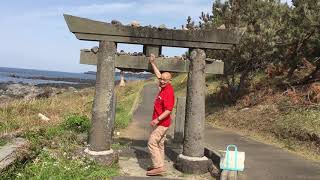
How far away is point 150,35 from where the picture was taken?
9.76 metres

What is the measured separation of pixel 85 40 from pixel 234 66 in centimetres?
1291

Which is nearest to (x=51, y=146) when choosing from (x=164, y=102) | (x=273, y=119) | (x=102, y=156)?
(x=102, y=156)

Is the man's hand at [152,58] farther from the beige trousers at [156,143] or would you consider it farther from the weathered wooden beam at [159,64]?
Result: the beige trousers at [156,143]

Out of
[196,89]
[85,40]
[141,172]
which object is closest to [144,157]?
[141,172]

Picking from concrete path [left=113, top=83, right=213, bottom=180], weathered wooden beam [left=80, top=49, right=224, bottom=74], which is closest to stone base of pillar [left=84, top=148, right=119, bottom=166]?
concrete path [left=113, top=83, right=213, bottom=180]

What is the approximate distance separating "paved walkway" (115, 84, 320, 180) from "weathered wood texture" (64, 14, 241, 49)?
2.68 m

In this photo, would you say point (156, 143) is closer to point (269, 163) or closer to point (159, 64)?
point (159, 64)

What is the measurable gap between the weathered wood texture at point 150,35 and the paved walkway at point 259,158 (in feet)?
8.79

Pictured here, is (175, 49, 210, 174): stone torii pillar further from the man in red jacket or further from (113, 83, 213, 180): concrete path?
the man in red jacket

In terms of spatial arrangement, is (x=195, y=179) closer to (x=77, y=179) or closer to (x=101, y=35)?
(x=77, y=179)

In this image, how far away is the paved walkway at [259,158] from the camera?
33.1 feet

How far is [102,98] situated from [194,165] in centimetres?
233

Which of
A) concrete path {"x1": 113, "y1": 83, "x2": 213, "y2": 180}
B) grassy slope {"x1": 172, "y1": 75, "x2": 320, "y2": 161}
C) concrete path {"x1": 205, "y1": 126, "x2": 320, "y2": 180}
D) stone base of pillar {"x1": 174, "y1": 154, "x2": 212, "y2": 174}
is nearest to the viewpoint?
concrete path {"x1": 113, "y1": 83, "x2": 213, "y2": 180}

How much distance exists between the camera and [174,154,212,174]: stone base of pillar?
9477 mm
